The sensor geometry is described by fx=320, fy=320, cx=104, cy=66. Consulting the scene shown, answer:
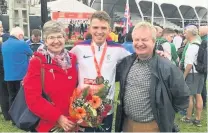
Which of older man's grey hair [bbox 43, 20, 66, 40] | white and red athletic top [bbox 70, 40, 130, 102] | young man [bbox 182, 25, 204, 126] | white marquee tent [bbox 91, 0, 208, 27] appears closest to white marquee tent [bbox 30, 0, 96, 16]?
young man [bbox 182, 25, 204, 126]

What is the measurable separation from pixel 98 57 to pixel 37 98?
0.67m

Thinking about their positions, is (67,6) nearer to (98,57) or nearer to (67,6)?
(67,6)

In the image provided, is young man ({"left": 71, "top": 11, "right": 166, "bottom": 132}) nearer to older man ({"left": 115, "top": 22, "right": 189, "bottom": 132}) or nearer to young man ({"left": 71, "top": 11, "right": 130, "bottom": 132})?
young man ({"left": 71, "top": 11, "right": 130, "bottom": 132})

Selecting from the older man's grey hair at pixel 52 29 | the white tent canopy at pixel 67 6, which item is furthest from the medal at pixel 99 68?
the white tent canopy at pixel 67 6

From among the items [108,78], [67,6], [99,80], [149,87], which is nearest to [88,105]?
[99,80]

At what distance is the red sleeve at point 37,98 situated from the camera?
8.59ft

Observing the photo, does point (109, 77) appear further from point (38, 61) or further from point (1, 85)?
point (1, 85)

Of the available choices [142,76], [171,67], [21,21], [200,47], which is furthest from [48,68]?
[21,21]

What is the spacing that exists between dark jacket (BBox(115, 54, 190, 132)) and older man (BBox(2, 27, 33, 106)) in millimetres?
3421

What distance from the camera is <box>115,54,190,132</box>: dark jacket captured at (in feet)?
8.91

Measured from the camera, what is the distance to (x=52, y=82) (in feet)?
8.80

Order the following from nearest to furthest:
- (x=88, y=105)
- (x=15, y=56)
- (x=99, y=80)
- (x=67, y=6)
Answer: (x=88, y=105) < (x=99, y=80) < (x=15, y=56) < (x=67, y=6)

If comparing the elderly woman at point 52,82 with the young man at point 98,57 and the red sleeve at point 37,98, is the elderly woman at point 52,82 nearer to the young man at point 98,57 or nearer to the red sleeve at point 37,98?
the red sleeve at point 37,98

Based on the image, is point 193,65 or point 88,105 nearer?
point 88,105
